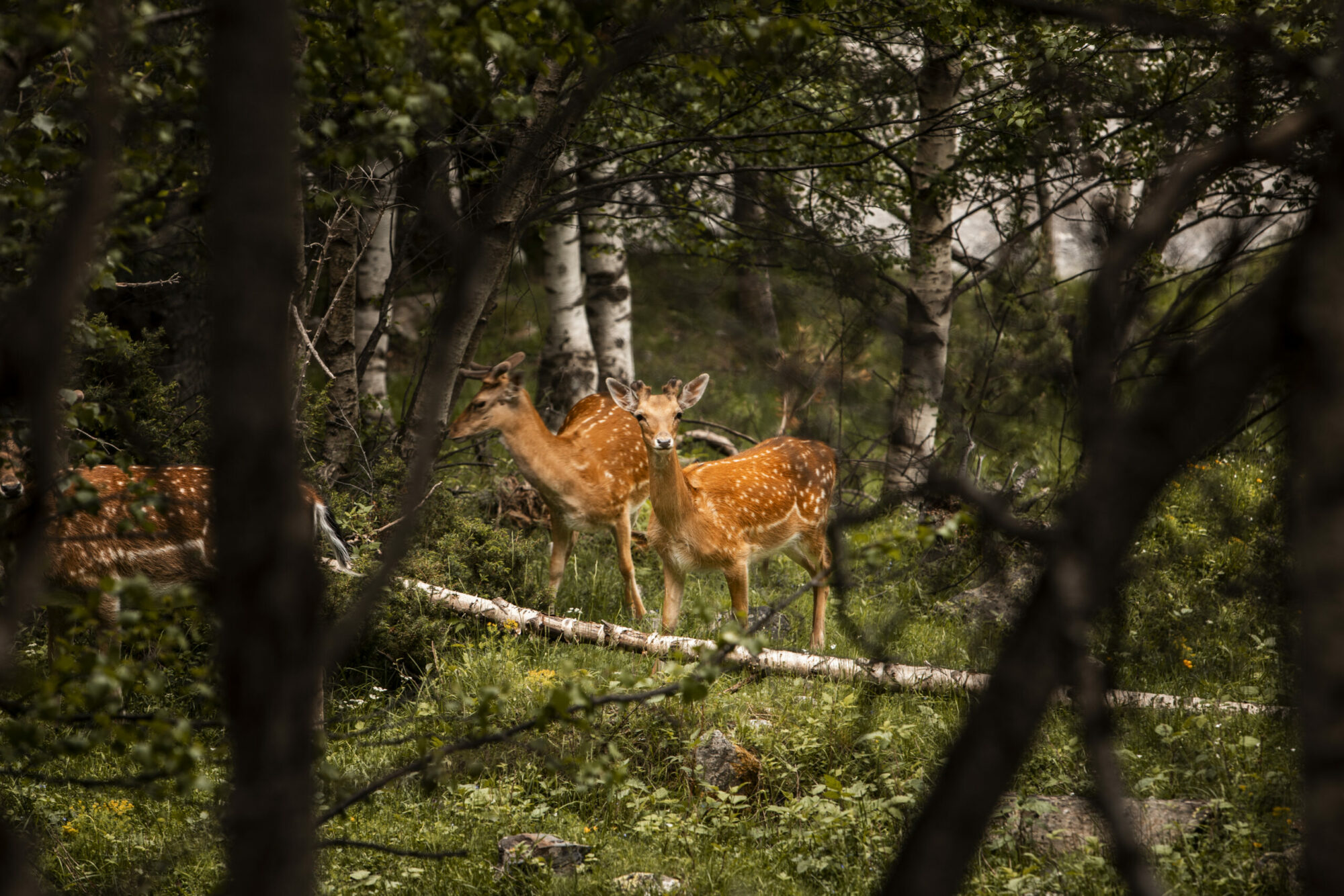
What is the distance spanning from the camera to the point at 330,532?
629cm

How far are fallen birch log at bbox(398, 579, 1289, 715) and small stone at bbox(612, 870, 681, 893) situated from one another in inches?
39.5

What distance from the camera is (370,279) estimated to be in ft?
32.1

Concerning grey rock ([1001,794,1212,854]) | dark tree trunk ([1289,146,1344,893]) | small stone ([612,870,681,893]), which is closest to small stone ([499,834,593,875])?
small stone ([612,870,681,893])

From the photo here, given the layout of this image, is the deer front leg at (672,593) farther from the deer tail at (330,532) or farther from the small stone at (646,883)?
the small stone at (646,883)

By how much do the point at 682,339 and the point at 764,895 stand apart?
1159cm

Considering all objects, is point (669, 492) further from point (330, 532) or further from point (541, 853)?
point (541, 853)

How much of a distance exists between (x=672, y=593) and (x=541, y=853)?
2.82 metres

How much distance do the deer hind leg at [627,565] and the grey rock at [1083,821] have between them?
354cm

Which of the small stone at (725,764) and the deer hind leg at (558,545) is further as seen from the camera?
the deer hind leg at (558,545)

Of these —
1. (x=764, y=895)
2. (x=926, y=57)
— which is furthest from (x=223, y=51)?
(x=926, y=57)

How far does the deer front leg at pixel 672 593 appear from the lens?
22.5 feet

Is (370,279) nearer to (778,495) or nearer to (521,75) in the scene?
(778,495)

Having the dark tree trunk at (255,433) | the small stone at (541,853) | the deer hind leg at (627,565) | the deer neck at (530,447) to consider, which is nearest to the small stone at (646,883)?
the small stone at (541,853)

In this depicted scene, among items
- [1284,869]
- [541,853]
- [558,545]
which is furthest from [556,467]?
[1284,869]
